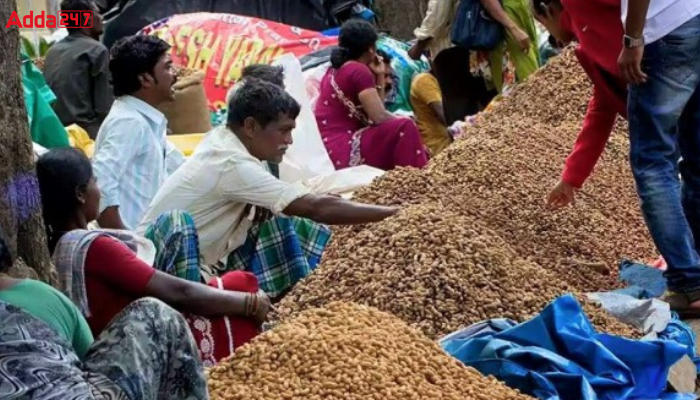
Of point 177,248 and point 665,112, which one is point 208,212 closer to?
point 177,248

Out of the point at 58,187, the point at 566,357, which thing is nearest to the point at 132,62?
the point at 58,187

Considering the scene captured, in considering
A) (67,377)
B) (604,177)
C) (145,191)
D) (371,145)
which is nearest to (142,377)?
(67,377)

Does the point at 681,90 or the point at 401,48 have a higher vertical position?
the point at 681,90

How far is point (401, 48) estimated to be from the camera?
35.9ft

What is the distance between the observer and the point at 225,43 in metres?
10.8

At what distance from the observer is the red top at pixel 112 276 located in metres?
3.43

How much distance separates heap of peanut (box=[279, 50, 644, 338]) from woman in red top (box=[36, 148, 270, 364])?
0.57 metres

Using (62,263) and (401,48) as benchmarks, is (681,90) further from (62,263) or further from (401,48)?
(401,48)

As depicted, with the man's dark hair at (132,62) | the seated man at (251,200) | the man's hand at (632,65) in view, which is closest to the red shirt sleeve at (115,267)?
the seated man at (251,200)

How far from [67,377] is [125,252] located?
1065 millimetres

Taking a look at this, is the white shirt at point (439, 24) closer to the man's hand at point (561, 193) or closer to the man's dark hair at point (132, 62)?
the man's dark hair at point (132, 62)

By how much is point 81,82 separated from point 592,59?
4333 mm

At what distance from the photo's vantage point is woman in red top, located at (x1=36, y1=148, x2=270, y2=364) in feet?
11.2

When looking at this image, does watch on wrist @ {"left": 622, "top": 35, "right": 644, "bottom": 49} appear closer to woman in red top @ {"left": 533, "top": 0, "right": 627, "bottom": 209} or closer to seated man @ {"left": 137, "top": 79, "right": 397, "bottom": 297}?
woman in red top @ {"left": 533, "top": 0, "right": 627, "bottom": 209}
